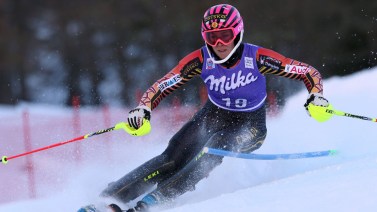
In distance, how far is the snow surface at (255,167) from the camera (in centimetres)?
403

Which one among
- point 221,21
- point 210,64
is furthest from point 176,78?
point 221,21

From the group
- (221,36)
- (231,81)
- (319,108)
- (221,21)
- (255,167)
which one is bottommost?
(255,167)

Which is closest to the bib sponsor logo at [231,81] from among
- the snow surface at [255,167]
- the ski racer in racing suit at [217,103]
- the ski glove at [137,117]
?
the ski racer in racing suit at [217,103]

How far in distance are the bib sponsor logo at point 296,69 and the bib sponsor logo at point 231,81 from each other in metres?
0.24

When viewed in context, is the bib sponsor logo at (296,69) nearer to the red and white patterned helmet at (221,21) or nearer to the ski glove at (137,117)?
the red and white patterned helmet at (221,21)

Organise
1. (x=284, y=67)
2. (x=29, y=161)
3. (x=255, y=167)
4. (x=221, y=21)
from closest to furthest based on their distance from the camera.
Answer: (x=221, y=21), (x=284, y=67), (x=255, y=167), (x=29, y=161)

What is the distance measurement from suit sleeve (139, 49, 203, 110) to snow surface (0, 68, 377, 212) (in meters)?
0.76

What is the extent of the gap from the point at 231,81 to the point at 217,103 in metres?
0.27

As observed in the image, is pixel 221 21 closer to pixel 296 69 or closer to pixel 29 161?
pixel 296 69

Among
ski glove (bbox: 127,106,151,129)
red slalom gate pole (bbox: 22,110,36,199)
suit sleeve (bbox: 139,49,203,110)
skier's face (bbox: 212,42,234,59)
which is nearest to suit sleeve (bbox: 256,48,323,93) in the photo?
skier's face (bbox: 212,42,234,59)

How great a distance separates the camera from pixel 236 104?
5527 millimetres

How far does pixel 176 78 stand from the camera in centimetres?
552

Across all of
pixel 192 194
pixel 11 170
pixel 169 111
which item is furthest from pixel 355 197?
pixel 169 111

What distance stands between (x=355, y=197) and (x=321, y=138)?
10.6 ft
